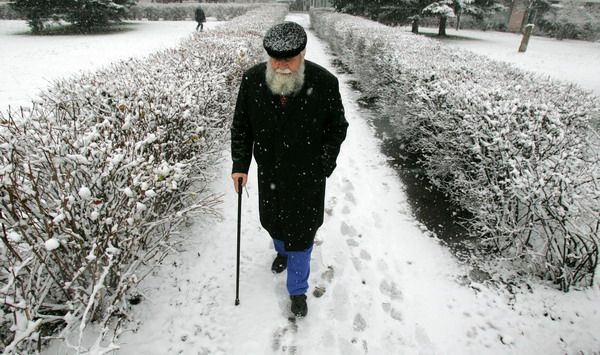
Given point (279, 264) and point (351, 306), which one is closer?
point (351, 306)

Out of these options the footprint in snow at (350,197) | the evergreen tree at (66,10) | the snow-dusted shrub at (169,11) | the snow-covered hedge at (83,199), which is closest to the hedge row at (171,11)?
the snow-dusted shrub at (169,11)

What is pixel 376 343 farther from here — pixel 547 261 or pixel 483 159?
pixel 483 159

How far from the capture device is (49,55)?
13867 mm

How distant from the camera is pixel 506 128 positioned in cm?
310

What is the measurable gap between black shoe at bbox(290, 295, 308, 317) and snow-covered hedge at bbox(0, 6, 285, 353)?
103 centimetres

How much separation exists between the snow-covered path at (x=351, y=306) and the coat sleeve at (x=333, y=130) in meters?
1.27

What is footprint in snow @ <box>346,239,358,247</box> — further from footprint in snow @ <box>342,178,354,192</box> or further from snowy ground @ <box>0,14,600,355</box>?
footprint in snow @ <box>342,178,354,192</box>

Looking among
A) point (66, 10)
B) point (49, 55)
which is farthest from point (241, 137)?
point (66, 10)

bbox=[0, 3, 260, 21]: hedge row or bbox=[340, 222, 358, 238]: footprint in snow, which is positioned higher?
bbox=[0, 3, 260, 21]: hedge row

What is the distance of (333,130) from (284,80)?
50cm

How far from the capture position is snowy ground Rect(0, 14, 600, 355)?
2.46m

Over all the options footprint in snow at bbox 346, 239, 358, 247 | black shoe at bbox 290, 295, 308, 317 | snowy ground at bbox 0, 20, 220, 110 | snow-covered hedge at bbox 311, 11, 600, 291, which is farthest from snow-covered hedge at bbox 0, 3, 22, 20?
black shoe at bbox 290, 295, 308, 317

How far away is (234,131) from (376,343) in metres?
1.93

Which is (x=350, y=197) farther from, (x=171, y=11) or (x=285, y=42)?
(x=171, y=11)
